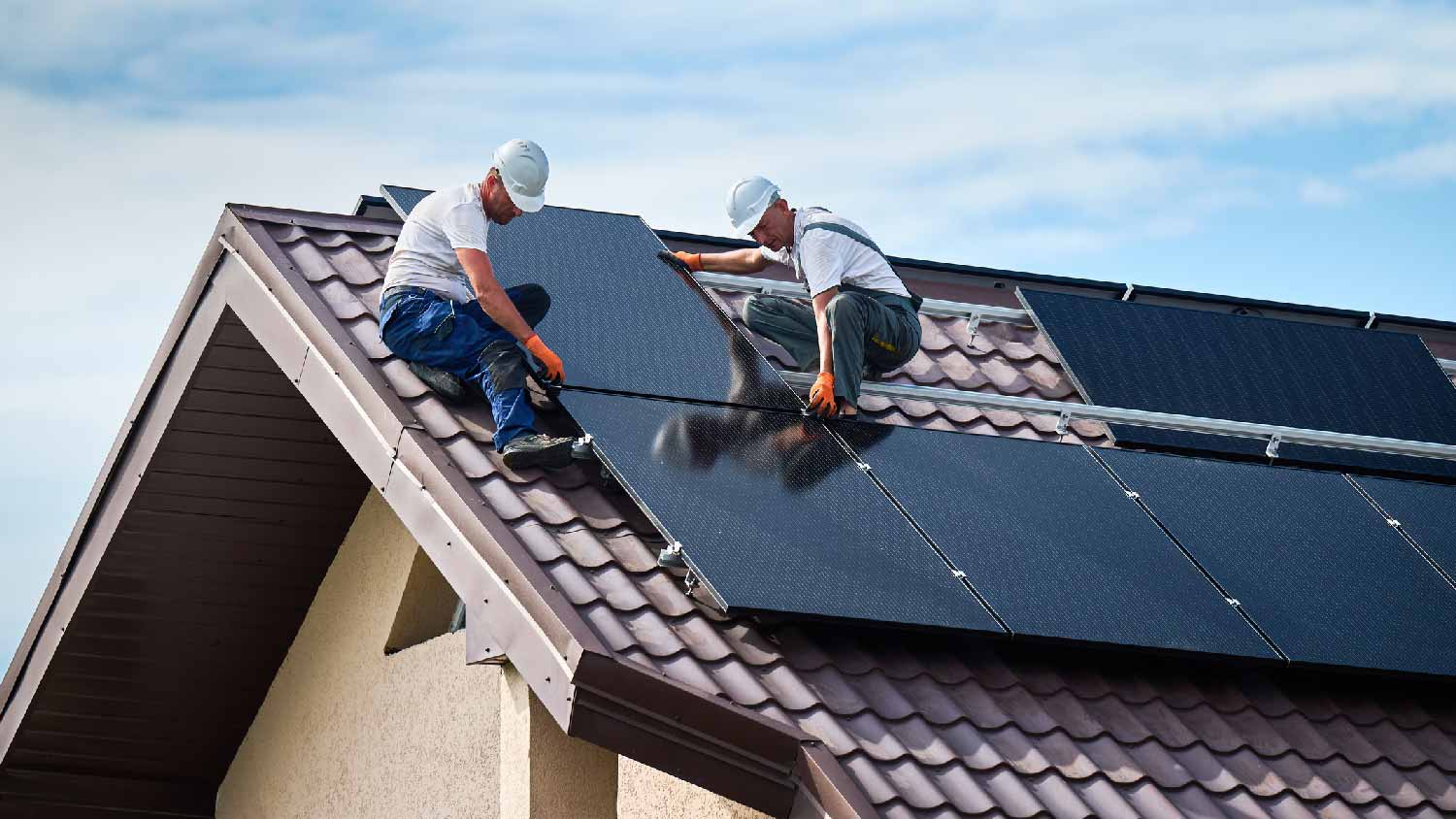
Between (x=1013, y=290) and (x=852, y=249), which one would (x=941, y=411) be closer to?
(x=852, y=249)

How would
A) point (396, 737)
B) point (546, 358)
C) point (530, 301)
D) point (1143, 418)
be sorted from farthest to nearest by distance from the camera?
point (396, 737) → point (1143, 418) → point (530, 301) → point (546, 358)

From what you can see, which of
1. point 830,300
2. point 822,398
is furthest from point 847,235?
point 822,398

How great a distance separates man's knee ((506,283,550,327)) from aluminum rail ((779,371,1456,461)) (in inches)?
48.7

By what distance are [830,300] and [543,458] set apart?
1.90 metres

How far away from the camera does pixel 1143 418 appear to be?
402 inches

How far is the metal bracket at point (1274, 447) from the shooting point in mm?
10234

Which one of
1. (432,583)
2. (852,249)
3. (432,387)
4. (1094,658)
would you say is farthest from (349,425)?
(1094,658)

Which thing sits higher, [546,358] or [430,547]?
[546,358]

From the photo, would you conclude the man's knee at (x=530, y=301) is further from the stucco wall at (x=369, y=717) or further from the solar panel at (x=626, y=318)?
the stucco wall at (x=369, y=717)

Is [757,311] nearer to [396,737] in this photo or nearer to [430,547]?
[430,547]

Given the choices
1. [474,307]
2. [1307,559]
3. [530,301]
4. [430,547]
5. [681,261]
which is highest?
[681,261]

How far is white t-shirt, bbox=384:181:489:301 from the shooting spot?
906 cm

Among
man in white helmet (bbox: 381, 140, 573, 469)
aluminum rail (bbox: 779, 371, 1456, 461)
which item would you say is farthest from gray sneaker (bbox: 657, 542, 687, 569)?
aluminum rail (bbox: 779, 371, 1456, 461)

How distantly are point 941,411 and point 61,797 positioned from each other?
6.21m
